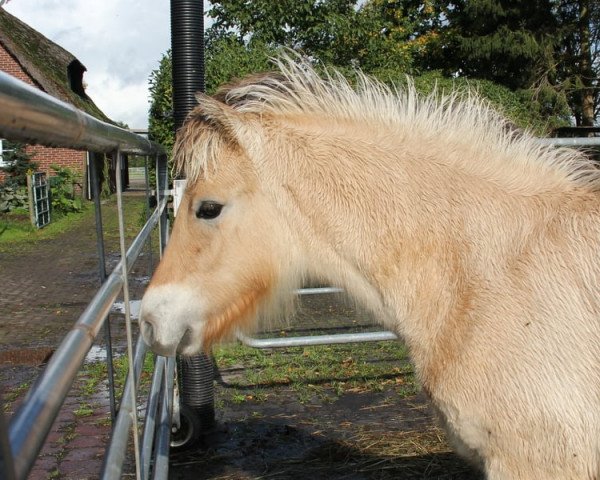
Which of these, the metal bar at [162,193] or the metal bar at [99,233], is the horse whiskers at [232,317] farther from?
the metal bar at [162,193]

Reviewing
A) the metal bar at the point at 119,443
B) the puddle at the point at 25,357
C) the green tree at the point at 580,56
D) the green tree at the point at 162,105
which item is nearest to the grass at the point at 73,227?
the green tree at the point at 162,105

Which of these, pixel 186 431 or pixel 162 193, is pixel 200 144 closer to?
pixel 162 193

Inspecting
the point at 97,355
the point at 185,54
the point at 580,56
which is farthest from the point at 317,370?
the point at 580,56

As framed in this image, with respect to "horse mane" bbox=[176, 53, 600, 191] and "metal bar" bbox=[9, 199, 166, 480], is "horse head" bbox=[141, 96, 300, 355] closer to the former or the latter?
"horse mane" bbox=[176, 53, 600, 191]

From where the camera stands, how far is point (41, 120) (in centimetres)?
88

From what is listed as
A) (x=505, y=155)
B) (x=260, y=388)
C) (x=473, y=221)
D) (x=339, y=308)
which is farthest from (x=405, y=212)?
(x=339, y=308)

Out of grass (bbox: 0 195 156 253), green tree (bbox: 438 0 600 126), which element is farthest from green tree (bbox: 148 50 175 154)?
Result: green tree (bbox: 438 0 600 126)

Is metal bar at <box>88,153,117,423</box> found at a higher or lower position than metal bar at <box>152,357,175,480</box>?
higher

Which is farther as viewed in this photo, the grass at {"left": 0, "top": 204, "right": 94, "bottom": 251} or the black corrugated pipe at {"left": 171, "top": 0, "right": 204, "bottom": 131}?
the grass at {"left": 0, "top": 204, "right": 94, "bottom": 251}

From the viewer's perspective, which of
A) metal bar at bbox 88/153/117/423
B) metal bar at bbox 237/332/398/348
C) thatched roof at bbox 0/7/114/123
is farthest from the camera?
thatched roof at bbox 0/7/114/123

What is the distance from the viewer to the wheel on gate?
13.5 feet

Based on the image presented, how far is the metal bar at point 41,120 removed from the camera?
0.73 meters

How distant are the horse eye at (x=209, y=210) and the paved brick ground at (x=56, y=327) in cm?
92

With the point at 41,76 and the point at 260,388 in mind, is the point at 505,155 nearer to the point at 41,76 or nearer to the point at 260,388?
the point at 260,388
